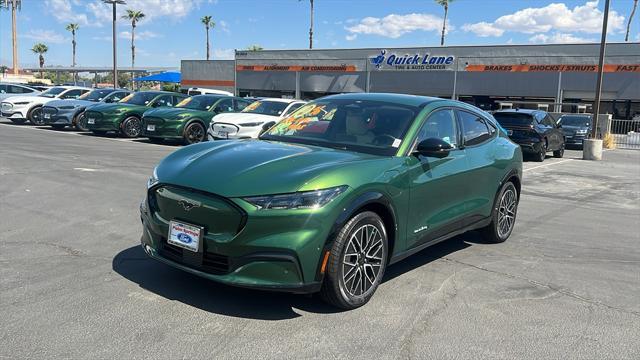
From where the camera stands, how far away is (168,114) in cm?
1603

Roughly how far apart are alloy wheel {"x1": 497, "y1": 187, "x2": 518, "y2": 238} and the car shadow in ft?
6.31

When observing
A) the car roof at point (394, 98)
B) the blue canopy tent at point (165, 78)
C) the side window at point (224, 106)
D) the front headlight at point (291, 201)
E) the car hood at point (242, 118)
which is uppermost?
the blue canopy tent at point (165, 78)

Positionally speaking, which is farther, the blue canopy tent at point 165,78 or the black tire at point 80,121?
the blue canopy tent at point 165,78

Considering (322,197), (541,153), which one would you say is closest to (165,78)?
(541,153)

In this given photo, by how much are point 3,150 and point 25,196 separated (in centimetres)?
590

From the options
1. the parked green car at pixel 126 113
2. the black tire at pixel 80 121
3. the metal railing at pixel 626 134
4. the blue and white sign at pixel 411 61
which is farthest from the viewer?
the blue and white sign at pixel 411 61

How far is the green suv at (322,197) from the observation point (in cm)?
379

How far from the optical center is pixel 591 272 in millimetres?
5602

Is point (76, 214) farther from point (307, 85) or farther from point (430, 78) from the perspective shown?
point (307, 85)

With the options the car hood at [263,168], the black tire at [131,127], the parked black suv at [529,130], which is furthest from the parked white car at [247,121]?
the car hood at [263,168]

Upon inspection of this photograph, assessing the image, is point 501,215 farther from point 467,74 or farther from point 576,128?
point 467,74

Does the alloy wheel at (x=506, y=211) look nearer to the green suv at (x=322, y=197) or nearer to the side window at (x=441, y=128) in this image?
the green suv at (x=322, y=197)

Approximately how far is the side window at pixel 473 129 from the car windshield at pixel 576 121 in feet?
67.0

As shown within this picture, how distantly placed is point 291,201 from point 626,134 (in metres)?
27.6
